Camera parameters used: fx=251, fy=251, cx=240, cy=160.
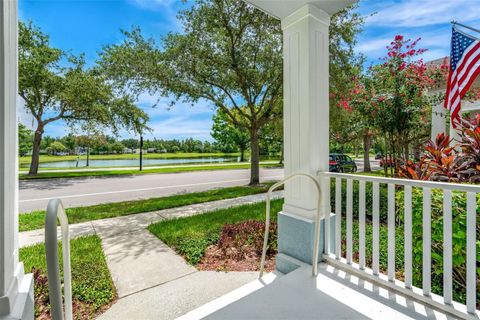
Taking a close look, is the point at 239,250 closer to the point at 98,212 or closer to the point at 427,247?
the point at 427,247

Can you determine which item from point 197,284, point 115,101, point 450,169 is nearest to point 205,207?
point 197,284

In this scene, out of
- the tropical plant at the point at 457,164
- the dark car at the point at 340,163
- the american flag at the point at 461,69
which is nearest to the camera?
the tropical plant at the point at 457,164

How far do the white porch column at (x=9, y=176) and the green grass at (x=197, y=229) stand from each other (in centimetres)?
203

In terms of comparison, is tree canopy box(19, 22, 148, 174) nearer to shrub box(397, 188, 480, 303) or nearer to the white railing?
the white railing

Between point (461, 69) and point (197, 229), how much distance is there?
5.32m

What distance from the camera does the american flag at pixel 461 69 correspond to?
4184 mm

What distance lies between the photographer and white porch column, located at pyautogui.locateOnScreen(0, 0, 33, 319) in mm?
1140

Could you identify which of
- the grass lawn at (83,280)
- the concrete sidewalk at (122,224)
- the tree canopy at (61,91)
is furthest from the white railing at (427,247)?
the tree canopy at (61,91)

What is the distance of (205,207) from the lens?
20.5 ft

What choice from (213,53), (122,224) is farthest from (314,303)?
(213,53)

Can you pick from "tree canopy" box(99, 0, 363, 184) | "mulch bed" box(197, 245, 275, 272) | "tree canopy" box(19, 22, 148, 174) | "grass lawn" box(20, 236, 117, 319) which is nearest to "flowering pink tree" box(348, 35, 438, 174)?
"tree canopy" box(99, 0, 363, 184)

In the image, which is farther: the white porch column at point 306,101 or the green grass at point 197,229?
the green grass at point 197,229

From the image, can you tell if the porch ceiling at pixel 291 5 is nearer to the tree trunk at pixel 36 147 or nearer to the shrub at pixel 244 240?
the shrub at pixel 244 240

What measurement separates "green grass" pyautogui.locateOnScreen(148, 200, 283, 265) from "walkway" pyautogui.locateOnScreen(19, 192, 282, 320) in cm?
13
